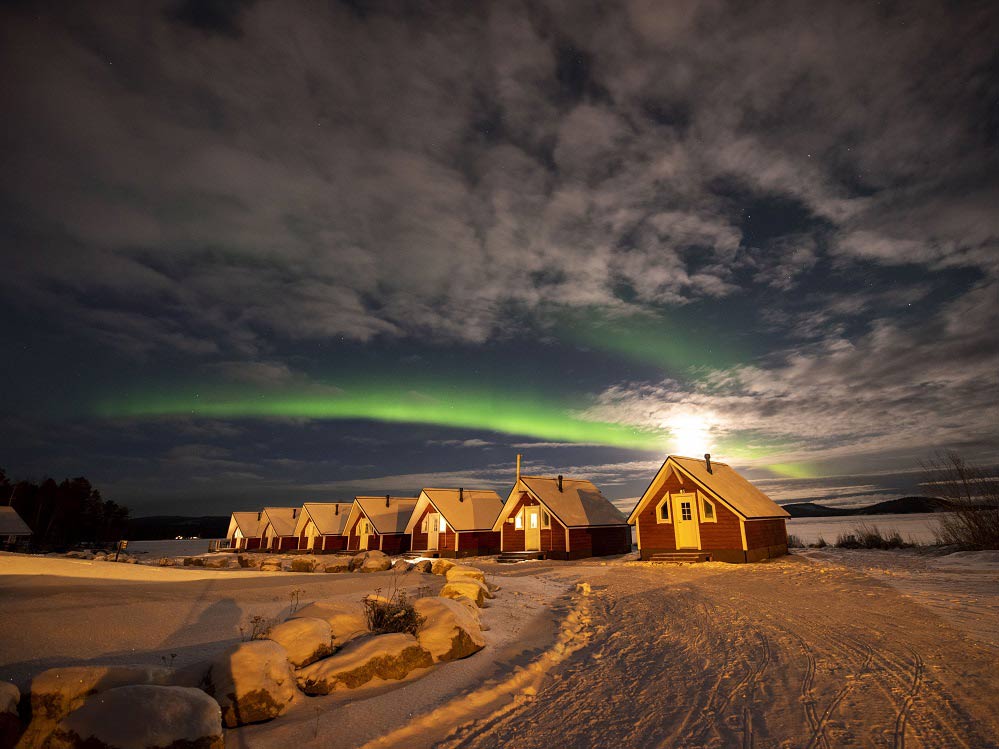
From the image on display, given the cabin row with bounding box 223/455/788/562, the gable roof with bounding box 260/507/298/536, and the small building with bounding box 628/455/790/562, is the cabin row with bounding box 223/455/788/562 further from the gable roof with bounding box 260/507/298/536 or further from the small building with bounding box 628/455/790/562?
the gable roof with bounding box 260/507/298/536

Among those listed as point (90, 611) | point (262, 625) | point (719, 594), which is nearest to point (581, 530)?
point (719, 594)

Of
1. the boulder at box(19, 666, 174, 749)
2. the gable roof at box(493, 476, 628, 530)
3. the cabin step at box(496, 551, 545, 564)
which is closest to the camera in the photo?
the boulder at box(19, 666, 174, 749)

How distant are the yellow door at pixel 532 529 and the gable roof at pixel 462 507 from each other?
5872 millimetres

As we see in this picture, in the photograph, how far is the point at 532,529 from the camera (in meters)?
33.5

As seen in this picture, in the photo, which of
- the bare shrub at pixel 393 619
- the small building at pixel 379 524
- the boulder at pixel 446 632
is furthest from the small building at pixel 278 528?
the boulder at pixel 446 632

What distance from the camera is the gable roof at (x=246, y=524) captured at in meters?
64.4

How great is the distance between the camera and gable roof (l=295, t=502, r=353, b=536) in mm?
50812

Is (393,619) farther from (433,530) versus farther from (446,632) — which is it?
(433,530)

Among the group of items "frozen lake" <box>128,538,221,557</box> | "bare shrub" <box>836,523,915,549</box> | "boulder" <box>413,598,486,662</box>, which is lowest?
"frozen lake" <box>128,538,221,557</box>

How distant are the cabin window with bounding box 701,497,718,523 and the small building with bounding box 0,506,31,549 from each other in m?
67.8

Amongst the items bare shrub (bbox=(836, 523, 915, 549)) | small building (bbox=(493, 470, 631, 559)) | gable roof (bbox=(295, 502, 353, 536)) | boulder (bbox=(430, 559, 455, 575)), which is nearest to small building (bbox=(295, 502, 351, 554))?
gable roof (bbox=(295, 502, 353, 536))

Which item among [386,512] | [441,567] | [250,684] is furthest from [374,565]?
[386,512]

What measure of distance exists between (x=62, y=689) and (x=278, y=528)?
5947cm

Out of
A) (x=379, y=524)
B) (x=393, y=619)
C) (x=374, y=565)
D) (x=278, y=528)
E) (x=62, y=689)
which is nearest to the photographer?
(x=62, y=689)
